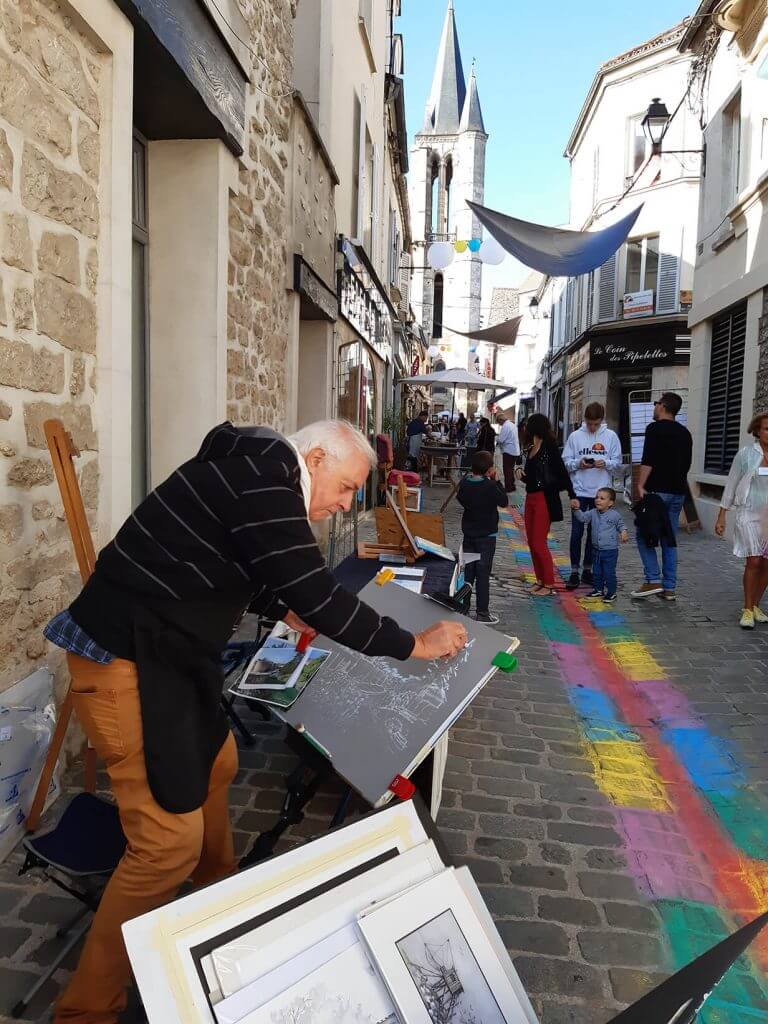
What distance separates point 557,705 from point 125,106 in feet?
12.8

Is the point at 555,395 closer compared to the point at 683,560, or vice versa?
the point at 683,560

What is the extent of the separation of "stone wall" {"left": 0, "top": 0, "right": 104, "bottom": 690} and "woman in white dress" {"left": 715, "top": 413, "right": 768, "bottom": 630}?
4.87 m

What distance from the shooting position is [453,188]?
43.5 m

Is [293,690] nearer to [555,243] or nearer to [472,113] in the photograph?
[555,243]

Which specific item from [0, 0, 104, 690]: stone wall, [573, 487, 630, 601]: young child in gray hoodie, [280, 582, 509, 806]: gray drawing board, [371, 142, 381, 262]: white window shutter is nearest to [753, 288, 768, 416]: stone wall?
[573, 487, 630, 601]: young child in gray hoodie

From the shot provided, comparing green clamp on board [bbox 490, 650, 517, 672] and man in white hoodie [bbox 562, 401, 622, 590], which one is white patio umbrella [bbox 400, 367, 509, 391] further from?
green clamp on board [bbox 490, 650, 517, 672]

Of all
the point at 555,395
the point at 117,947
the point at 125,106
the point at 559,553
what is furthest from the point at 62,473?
the point at 555,395

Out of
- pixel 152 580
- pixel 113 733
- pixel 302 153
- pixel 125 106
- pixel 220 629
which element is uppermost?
pixel 302 153

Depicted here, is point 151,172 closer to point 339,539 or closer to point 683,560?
point 339,539

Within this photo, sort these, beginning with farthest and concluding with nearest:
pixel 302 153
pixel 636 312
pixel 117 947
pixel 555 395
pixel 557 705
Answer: pixel 555 395 < pixel 636 312 < pixel 302 153 < pixel 557 705 < pixel 117 947

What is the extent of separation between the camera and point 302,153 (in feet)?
22.6

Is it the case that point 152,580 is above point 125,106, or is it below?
below

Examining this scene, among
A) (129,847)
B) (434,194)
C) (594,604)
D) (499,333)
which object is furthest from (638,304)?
(434,194)

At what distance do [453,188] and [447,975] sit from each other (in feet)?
154
